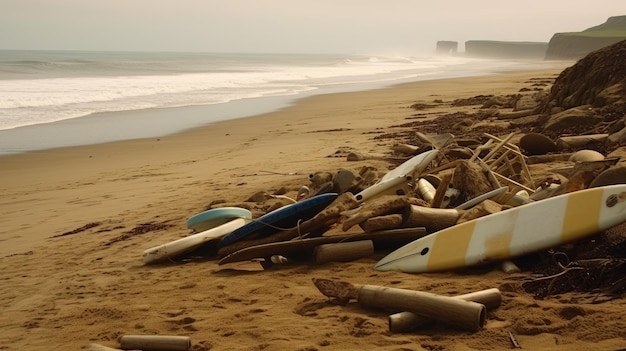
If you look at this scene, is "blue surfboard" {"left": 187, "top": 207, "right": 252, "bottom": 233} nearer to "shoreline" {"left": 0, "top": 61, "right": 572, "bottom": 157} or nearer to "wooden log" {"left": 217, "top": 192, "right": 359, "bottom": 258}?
"wooden log" {"left": 217, "top": 192, "right": 359, "bottom": 258}

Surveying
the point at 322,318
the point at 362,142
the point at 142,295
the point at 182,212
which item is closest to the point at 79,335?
the point at 142,295

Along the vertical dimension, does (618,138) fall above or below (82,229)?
above

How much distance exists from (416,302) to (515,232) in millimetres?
1161

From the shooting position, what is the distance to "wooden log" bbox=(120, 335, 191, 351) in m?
3.49

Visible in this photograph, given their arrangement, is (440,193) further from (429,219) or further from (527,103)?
(527,103)

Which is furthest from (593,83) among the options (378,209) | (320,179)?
(378,209)

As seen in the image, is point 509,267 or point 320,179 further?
point 320,179

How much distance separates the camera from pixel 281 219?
5336mm

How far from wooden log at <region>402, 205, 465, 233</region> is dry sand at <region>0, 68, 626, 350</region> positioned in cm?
33

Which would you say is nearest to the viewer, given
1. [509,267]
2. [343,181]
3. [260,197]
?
[509,267]

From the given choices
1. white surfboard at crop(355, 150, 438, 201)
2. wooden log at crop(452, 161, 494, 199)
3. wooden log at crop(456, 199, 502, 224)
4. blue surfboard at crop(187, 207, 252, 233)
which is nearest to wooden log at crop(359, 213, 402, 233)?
wooden log at crop(456, 199, 502, 224)

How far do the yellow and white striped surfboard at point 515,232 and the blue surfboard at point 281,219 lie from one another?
99 centimetres

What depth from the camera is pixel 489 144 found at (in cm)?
727

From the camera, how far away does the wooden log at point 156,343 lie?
349 centimetres
